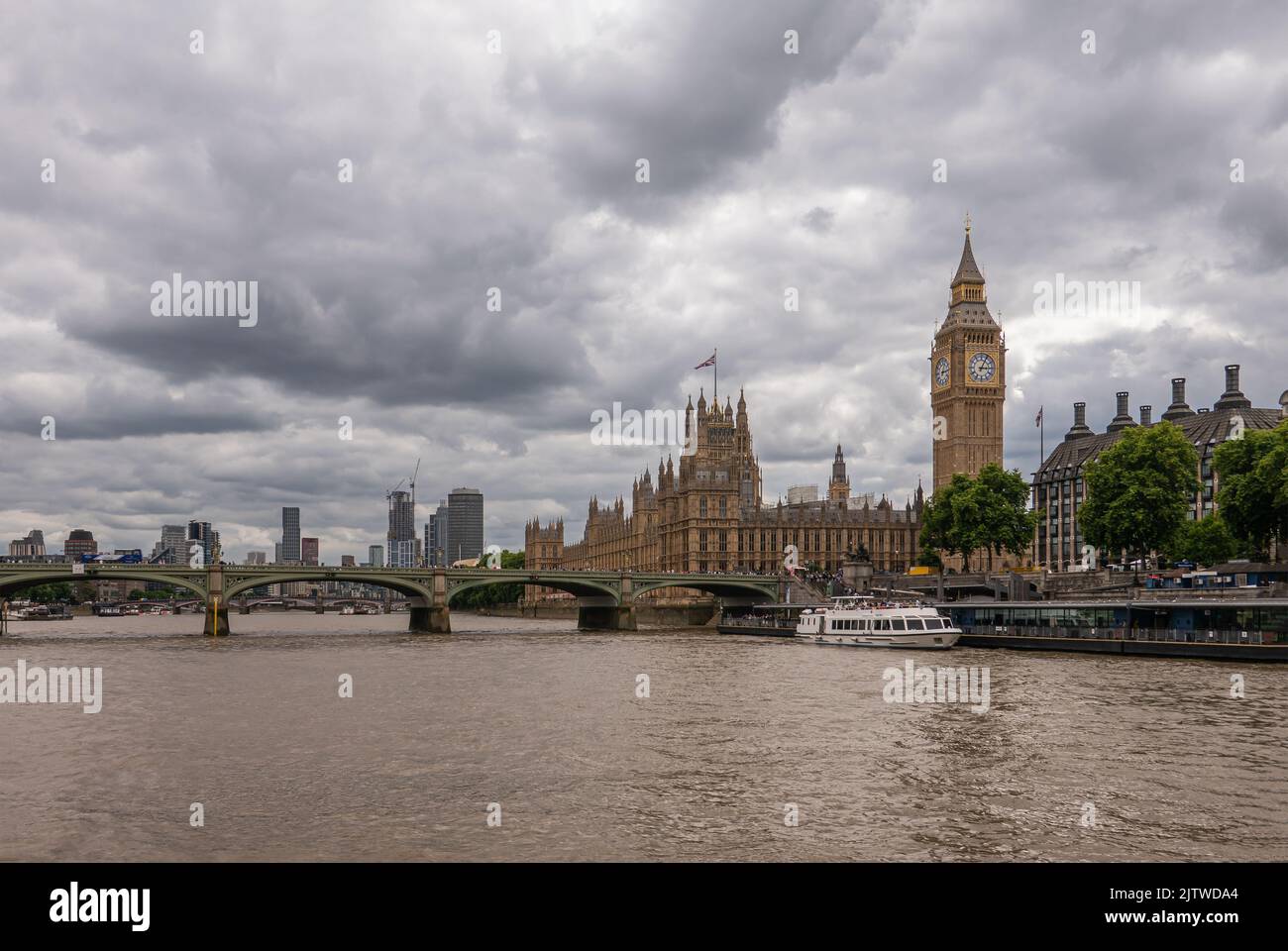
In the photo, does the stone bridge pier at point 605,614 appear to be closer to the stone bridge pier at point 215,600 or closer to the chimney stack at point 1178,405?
the stone bridge pier at point 215,600

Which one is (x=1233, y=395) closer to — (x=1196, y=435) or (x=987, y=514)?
(x=1196, y=435)

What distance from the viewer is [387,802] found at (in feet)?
74.5

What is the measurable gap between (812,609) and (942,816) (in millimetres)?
83943

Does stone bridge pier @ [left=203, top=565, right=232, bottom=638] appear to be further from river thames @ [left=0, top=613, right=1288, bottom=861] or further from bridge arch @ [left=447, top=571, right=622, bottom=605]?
river thames @ [left=0, top=613, right=1288, bottom=861]

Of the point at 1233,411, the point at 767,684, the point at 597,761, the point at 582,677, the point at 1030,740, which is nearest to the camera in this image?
the point at 597,761

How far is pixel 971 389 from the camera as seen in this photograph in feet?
511

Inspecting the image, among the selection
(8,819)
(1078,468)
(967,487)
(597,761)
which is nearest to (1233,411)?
(1078,468)

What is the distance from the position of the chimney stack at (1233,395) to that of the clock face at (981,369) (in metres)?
31.0

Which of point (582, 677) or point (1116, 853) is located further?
point (582, 677)

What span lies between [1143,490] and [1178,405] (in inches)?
3419

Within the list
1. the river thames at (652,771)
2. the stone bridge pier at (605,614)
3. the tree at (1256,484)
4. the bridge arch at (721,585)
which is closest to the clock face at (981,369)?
the bridge arch at (721,585)

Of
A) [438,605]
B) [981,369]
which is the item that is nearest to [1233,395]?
[981,369]

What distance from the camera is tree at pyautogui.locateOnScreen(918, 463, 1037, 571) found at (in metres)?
108
